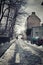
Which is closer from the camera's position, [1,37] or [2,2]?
[2,2]

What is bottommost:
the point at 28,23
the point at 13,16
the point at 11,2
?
the point at 28,23

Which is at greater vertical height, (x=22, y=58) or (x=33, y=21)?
(x=22, y=58)

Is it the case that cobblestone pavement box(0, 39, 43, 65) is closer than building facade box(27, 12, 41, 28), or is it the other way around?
cobblestone pavement box(0, 39, 43, 65)

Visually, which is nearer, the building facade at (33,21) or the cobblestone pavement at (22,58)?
the cobblestone pavement at (22,58)

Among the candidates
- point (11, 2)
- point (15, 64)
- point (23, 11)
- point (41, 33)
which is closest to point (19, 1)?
point (11, 2)

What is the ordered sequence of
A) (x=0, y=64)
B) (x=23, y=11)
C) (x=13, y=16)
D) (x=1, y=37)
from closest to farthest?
(x=0, y=64) → (x=23, y=11) → (x=13, y=16) → (x=1, y=37)

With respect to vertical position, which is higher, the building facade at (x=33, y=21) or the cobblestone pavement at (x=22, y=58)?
the cobblestone pavement at (x=22, y=58)

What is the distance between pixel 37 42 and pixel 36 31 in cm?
2300

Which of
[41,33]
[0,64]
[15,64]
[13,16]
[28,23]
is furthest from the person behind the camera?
[28,23]

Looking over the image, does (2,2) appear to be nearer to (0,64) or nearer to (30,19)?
(0,64)

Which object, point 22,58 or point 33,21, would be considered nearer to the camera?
point 22,58

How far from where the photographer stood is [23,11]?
71.7ft

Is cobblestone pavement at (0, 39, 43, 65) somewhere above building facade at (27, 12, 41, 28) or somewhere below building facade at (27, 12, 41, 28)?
above

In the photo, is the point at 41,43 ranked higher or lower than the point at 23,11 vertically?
lower
